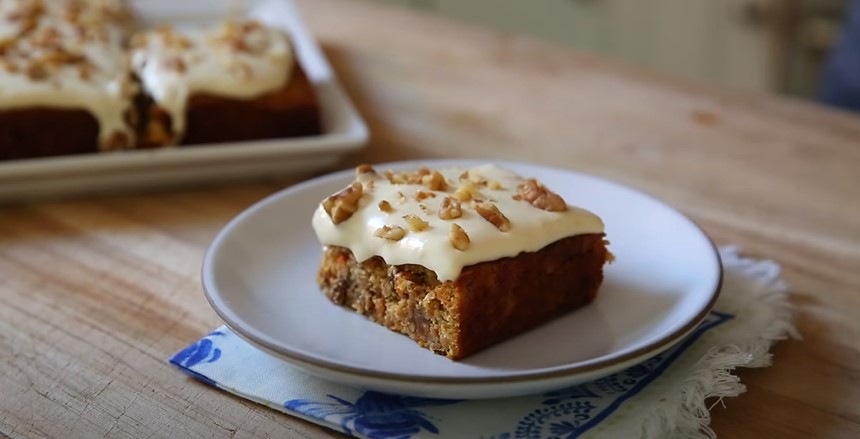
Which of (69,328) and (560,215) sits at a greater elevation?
(560,215)

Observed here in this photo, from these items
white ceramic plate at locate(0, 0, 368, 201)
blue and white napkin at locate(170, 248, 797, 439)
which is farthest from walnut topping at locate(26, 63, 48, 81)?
blue and white napkin at locate(170, 248, 797, 439)

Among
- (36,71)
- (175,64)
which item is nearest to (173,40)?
(175,64)

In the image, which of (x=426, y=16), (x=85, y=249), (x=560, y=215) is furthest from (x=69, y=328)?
(x=426, y=16)

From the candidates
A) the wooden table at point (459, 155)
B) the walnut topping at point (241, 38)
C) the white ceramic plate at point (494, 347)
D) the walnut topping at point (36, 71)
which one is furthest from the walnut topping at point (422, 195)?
the walnut topping at point (36, 71)

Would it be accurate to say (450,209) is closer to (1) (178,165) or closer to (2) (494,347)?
(2) (494,347)

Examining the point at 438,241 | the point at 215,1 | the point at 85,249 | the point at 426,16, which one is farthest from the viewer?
the point at 426,16

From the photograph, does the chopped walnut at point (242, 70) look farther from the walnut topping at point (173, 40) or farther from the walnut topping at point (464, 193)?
the walnut topping at point (464, 193)

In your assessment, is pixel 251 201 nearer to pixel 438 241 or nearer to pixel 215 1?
pixel 438 241
